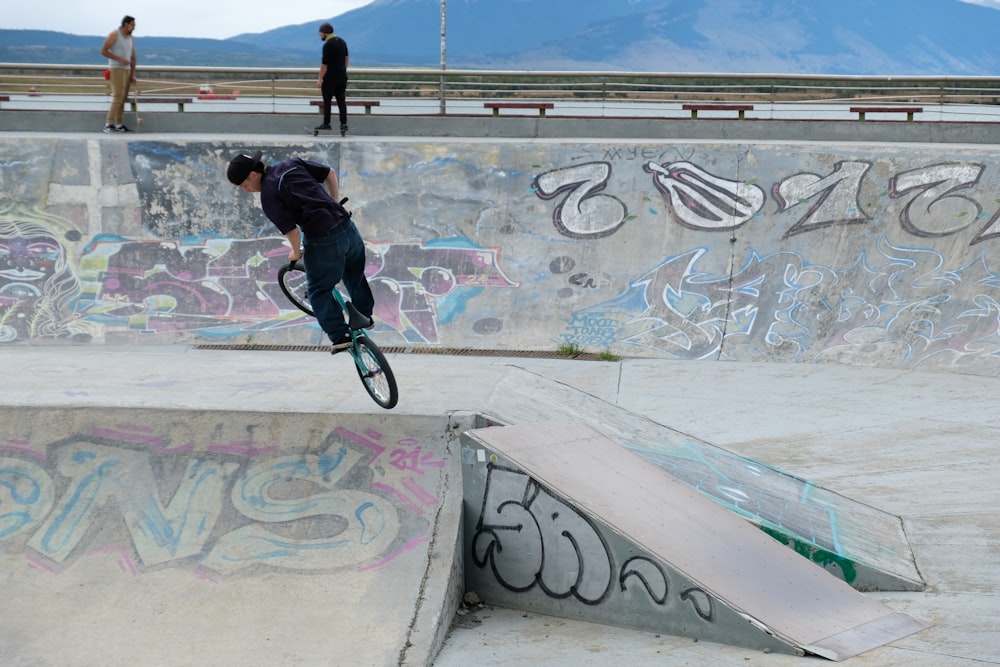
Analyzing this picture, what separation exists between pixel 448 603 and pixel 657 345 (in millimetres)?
6876

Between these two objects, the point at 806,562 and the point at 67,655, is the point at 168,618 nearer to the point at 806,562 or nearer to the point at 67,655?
the point at 67,655

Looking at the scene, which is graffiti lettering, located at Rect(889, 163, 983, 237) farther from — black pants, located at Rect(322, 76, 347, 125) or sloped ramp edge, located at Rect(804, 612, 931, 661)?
sloped ramp edge, located at Rect(804, 612, 931, 661)

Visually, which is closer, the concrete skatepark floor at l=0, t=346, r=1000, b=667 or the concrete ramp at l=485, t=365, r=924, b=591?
the concrete skatepark floor at l=0, t=346, r=1000, b=667

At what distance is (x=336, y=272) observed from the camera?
573 cm

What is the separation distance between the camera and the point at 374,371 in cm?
597

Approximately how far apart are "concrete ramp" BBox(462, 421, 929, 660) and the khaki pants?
10.5 metres

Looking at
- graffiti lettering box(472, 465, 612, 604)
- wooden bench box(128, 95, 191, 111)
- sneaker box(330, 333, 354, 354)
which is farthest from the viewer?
wooden bench box(128, 95, 191, 111)

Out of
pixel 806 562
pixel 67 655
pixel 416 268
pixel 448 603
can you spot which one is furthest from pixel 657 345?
pixel 67 655

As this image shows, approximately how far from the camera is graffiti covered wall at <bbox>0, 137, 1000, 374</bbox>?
11156 millimetres

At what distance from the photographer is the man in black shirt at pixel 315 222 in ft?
17.8

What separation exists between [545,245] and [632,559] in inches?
290

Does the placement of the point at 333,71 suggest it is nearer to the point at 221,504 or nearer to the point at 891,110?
the point at 891,110

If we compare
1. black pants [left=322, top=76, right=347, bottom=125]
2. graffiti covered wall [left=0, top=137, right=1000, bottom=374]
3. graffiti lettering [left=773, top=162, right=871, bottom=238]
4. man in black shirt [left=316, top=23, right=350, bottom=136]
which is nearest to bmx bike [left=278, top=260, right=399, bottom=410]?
graffiti covered wall [left=0, top=137, right=1000, bottom=374]

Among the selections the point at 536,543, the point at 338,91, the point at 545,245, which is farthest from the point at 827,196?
the point at 536,543
